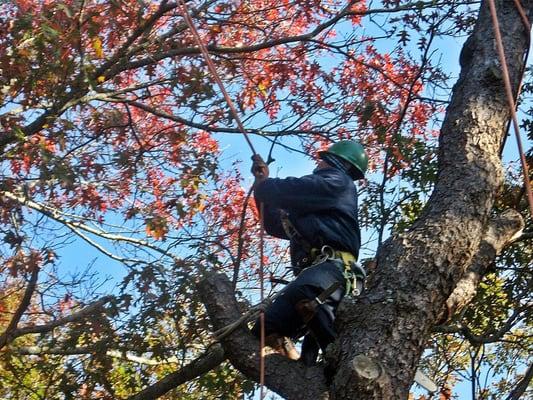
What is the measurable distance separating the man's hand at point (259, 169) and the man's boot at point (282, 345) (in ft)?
2.73

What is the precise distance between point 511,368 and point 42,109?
5027 mm

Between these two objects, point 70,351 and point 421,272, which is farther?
point 70,351

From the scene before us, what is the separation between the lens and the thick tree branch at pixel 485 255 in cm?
395

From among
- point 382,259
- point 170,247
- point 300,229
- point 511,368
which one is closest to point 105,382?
point 170,247

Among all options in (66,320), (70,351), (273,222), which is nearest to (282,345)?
(273,222)

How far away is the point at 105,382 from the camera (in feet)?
15.6

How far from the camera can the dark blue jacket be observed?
168 inches

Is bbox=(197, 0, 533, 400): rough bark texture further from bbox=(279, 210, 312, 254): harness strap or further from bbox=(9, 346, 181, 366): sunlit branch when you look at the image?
bbox=(9, 346, 181, 366): sunlit branch

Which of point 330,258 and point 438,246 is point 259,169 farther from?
point 438,246

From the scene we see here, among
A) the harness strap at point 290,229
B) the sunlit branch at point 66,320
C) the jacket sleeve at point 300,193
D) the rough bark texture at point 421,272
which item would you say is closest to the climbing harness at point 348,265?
the harness strap at point 290,229

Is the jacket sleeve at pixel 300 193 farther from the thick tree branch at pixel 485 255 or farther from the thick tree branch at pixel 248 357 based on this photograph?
the thick tree branch at pixel 485 255

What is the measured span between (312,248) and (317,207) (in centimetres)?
22

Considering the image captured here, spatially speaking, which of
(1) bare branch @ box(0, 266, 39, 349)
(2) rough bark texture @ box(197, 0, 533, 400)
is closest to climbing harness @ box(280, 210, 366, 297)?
(2) rough bark texture @ box(197, 0, 533, 400)

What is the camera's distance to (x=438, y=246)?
376 cm
